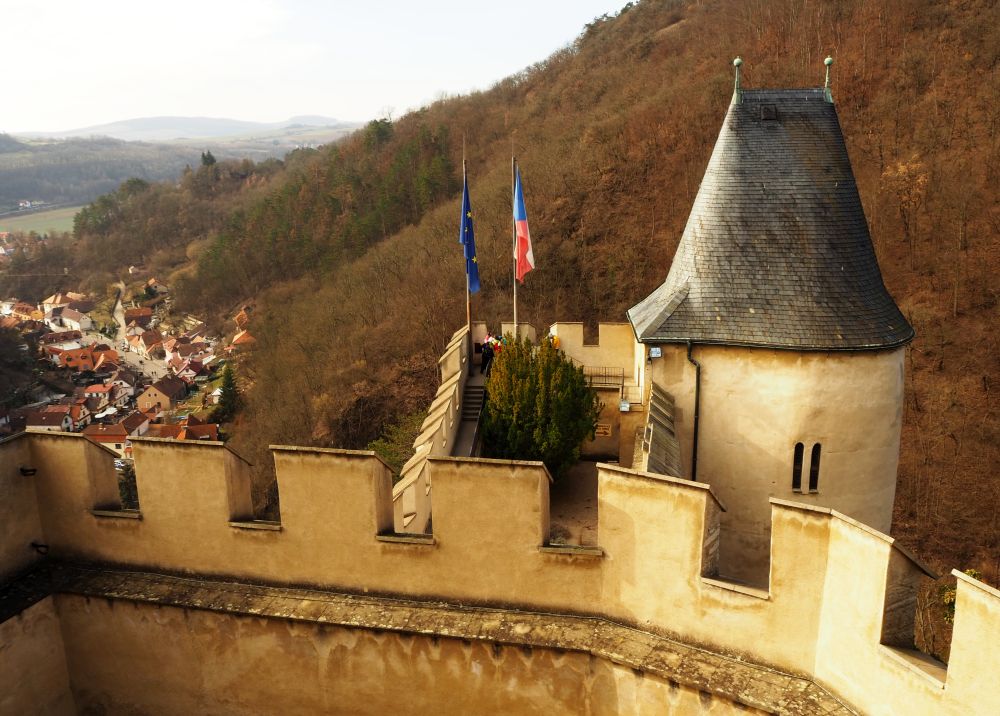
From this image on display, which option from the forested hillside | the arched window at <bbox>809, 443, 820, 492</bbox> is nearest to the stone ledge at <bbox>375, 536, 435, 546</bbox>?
the arched window at <bbox>809, 443, 820, 492</bbox>

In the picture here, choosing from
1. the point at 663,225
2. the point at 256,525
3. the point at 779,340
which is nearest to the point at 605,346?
the point at 779,340

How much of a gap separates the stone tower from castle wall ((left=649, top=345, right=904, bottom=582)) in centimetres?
2

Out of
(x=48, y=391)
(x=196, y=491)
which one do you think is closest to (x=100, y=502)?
(x=196, y=491)

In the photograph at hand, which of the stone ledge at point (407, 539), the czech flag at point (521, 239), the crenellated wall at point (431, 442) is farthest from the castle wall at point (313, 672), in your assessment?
the czech flag at point (521, 239)

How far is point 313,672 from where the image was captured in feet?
25.2

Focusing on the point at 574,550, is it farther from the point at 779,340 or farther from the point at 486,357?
the point at 486,357

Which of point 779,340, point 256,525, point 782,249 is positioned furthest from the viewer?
point 782,249

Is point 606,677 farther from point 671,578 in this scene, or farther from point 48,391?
point 48,391

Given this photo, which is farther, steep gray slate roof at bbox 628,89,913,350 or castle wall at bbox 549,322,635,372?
castle wall at bbox 549,322,635,372

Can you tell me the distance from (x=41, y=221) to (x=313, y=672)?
203599 millimetres

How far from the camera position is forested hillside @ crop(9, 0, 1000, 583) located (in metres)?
34.7

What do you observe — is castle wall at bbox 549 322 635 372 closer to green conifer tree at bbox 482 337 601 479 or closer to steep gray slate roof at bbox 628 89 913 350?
green conifer tree at bbox 482 337 601 479

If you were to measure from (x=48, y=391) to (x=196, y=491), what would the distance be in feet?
272

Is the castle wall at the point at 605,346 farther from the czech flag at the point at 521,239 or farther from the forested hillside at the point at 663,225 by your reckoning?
the forested hillside at the point at 663,225
